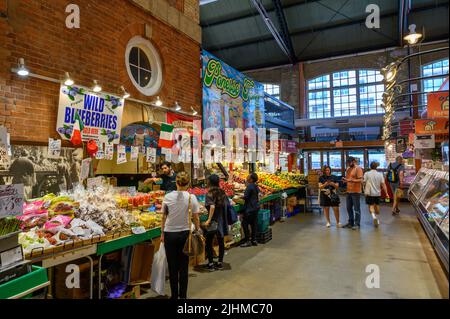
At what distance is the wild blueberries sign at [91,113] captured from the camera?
4.76m

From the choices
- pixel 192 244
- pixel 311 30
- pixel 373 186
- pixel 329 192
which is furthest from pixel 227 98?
pixel 311 30

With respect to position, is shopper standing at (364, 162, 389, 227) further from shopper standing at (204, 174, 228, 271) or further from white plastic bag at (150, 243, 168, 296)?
white plastic bag at (150, 243, 168, 296)

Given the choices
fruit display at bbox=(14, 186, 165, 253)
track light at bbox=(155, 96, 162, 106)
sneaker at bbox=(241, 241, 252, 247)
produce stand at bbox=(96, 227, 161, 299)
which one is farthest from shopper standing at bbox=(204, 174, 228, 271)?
track light at bbox=(155, 96, 162, 106)

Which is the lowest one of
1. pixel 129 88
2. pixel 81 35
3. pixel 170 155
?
pixel 170 155

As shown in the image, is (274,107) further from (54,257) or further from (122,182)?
(54,257)

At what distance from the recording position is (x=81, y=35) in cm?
512

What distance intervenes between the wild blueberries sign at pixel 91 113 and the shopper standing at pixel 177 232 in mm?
2243

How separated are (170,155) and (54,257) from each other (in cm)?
405

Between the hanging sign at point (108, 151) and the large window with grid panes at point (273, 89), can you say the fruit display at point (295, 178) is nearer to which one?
the hanging sign at point (108, 151)

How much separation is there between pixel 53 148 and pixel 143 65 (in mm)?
2821

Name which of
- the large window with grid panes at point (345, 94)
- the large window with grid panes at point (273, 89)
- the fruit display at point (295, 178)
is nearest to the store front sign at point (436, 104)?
the fruit display at point (295, 178)

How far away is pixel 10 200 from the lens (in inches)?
102
